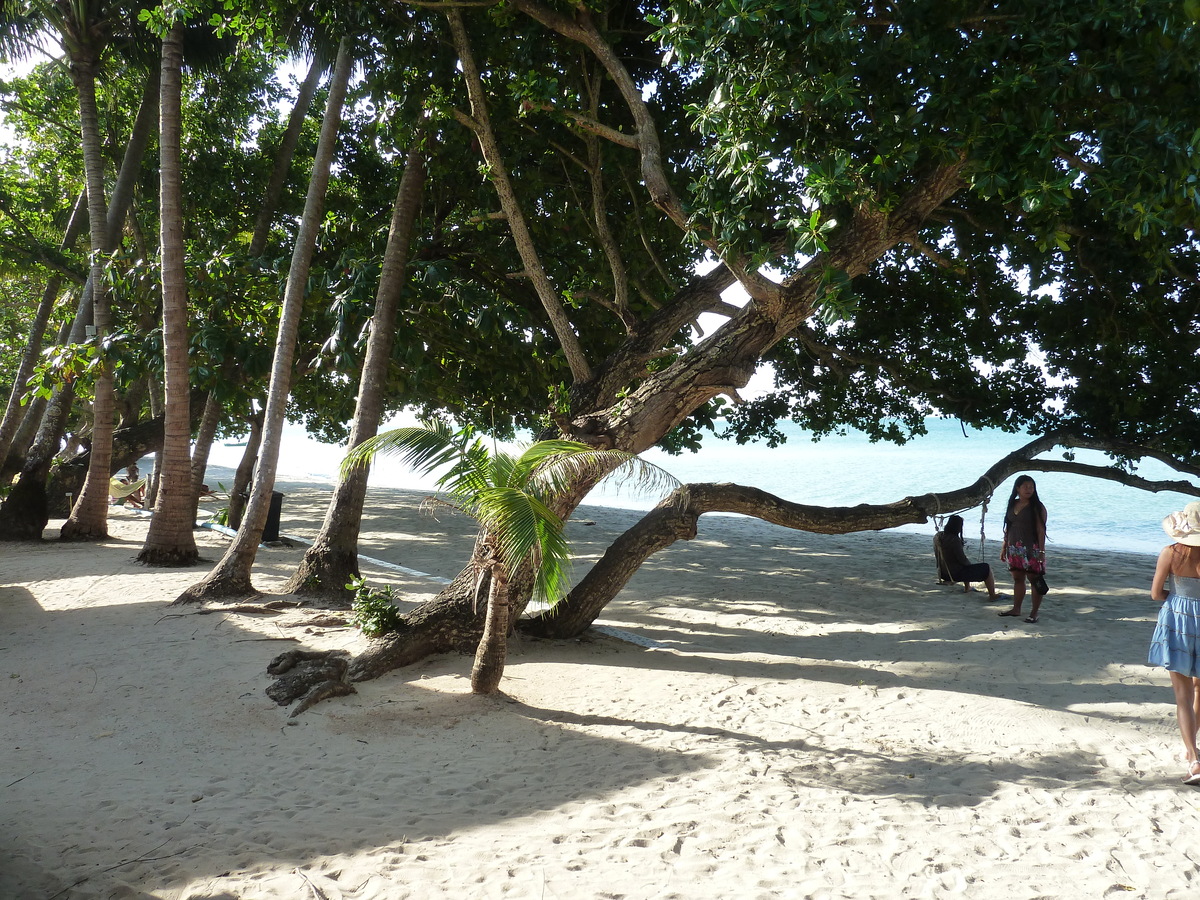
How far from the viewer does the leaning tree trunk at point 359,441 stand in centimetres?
901

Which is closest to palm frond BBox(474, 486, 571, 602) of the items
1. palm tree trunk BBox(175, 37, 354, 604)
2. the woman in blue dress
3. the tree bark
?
the woman in blue dress

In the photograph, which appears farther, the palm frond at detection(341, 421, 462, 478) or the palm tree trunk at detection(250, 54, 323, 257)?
the palm tree trunk at detection(250, 54, 323, 257)

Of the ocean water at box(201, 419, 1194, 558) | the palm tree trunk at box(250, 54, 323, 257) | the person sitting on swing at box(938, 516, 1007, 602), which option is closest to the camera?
the person sitting on swing at box(938, 516, 1007, 602)

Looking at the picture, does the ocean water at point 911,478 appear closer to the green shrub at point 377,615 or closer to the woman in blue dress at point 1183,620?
the green shrub at point 377,615

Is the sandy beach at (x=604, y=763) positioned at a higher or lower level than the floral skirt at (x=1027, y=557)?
lower

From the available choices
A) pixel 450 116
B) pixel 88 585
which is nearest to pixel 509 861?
pixel 450 116

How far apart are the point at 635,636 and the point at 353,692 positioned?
318 cm

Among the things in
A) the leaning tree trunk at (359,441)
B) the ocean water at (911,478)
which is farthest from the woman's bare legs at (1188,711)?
the leaning tree trunk at (359,441)

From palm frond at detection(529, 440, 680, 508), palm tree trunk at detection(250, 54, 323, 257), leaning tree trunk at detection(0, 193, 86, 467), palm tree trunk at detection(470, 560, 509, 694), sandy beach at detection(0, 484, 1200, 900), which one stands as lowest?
sandy beach at detection(0, 484, 1200, 900)

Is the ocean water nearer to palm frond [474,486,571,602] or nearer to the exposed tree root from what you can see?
palm frond [474,486,571,602]

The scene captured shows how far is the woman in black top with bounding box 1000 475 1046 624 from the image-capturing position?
28.6 ft

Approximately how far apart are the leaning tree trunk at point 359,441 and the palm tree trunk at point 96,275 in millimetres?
3638

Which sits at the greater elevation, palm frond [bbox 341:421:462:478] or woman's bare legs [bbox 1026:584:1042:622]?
palm frond [bbox 341:421:462:478]

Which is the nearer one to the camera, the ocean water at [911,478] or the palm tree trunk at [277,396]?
the palm tree trunk at [277,396]
